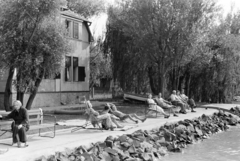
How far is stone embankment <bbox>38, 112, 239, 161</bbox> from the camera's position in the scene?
941 cm

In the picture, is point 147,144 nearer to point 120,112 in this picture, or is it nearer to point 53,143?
point 120,112

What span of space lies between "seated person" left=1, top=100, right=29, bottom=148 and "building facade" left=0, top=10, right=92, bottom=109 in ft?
46.1

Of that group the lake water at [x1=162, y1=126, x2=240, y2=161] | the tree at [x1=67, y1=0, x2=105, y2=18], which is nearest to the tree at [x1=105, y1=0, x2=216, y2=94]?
the lake water at [x1=162, y1=126, x2=240, y2=161]

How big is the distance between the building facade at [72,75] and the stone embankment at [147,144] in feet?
36.4

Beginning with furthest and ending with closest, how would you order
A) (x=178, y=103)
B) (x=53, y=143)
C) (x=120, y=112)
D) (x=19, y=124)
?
(x=178, y=103)
(x=120, y=112)
(x=53, y=143)
(x=19, y=124)

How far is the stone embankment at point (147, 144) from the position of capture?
371 inches

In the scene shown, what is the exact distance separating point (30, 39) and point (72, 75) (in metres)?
13.0

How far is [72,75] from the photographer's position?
27.7 meters

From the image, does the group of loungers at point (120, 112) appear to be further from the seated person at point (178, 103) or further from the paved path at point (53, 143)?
the paved path at point (53, 143)

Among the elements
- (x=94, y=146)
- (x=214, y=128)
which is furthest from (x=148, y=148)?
(x=214, y=128)

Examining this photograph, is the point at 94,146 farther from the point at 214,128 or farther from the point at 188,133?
the point at 214,128

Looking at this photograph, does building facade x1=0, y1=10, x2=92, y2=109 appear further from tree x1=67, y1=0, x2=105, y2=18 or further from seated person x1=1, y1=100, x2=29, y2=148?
tree x1=67, y1=0, x2=105, y2=18

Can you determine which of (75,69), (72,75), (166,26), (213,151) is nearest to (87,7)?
(75,69)

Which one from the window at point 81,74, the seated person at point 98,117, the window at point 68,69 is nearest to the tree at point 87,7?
the window at point 81,74
